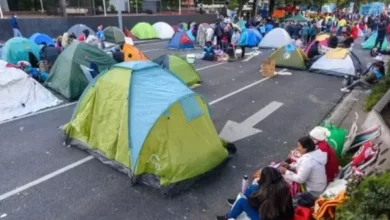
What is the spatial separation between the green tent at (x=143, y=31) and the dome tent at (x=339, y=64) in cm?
1194

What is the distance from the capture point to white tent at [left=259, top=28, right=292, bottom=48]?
17.4 metres

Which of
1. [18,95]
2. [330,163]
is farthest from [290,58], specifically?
[18,95]

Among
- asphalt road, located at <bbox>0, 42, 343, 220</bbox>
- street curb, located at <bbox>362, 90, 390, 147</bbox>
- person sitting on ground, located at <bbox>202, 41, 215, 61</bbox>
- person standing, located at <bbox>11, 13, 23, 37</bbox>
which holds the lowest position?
asphalt road, located at <bbox>0, 42, 343, 220</bbox>

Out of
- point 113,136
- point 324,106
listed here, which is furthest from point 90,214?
point 324,106

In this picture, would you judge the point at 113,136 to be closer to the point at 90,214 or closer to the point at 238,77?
the point at 90,214

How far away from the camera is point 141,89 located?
16.7 feet

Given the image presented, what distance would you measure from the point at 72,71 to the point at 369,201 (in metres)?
8.03

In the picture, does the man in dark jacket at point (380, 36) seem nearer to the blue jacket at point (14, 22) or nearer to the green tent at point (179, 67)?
the green tent at point (179, 67)

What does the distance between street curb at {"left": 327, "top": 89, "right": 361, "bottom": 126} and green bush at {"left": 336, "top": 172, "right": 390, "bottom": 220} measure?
452 cm

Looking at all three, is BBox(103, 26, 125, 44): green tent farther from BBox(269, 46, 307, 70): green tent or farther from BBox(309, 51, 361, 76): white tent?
BBox(309, 51, 361, 76): white tent

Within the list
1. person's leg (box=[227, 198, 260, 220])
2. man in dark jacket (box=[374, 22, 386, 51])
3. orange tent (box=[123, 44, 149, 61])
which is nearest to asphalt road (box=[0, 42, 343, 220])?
person's leg (box=[227, 198, 260, 220])

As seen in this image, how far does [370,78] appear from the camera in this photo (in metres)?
9.89

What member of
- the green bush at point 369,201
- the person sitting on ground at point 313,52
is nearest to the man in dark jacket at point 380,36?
the person sitting on ground at point 313,52

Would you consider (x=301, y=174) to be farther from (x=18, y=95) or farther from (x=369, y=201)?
(x=18, y=95)
